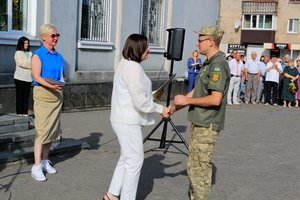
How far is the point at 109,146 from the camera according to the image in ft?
28.4

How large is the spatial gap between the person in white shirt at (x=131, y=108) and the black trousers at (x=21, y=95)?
221 inches

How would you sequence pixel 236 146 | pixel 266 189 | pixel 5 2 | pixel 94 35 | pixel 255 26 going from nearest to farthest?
pixel 266 189
pixel 236 146
pixel 5 2
pixel 94 35
pixel 255 26

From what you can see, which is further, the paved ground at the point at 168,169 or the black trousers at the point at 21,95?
the black trousers at the point at 21,95

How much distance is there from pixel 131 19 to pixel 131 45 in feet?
35.1

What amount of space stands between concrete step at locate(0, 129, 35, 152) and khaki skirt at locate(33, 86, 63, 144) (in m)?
1.18

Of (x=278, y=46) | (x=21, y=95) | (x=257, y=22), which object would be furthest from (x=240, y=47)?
(x=21, y=95)

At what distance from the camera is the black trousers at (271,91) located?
17.6m

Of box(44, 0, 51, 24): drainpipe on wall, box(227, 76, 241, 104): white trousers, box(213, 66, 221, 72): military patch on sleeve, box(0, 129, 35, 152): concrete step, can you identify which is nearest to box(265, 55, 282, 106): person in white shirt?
box(227, 76, 241, 104): white trousers

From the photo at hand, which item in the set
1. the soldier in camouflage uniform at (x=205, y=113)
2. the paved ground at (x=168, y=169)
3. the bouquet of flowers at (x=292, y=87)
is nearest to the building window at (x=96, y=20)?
the paved ground at (x=168, y=169)

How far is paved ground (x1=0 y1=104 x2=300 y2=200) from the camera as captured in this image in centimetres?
595

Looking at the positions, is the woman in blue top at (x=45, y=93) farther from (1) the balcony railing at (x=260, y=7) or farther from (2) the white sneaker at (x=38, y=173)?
(1) the balcony railing at (x=260, y=7)

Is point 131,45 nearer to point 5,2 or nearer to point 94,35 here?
point 5,2

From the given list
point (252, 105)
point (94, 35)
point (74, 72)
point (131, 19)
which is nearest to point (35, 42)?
point (74, 72)

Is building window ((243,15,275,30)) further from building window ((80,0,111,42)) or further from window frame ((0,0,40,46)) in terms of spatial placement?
window frame ((0,0,40,46))
